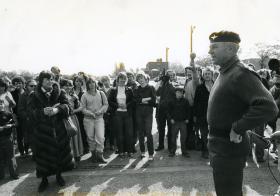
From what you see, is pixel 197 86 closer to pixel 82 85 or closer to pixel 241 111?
pixel 82 85

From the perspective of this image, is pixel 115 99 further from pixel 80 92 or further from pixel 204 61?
pixel 204 61

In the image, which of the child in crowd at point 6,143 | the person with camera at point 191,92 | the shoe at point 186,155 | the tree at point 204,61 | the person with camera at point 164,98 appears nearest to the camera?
the child in crowd at point 6,143

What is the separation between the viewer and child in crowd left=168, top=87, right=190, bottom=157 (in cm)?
884

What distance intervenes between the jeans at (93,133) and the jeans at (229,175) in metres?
5.50

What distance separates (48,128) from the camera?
639cm

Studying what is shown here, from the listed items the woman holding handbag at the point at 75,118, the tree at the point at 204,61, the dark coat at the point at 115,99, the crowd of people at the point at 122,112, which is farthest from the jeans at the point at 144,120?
the tree at the point at 204,61

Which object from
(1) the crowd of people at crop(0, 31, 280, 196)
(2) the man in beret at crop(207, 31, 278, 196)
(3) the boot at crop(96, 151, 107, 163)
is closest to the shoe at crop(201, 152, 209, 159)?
(1) the crowd of people at crop(0, 31, 280, 196)

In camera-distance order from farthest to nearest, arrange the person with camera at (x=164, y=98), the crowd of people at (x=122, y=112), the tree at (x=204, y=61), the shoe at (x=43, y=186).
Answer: the tree at (x=204, y=61), the person with camera at (x=164, y=98), the crowd of people at (x=122, y=112), the shoe at (x=43, y=186)

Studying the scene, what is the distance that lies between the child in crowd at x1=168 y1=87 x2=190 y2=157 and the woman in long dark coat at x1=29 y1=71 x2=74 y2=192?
323 cm

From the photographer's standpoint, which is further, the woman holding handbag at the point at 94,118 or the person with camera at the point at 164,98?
the person with camera at the point at 164,98

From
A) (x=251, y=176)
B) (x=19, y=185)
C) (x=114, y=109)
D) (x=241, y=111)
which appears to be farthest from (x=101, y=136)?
(x=241, y=111)

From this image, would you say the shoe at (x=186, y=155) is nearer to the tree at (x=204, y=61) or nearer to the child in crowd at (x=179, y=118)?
the child in crowd at (x=179, y=118)

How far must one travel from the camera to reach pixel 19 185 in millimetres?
6691

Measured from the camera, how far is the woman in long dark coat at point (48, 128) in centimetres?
632
